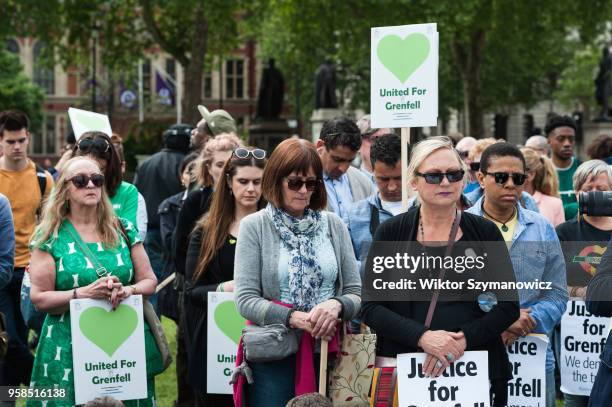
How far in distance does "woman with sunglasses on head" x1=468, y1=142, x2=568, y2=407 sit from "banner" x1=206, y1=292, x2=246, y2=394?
143 centimetres

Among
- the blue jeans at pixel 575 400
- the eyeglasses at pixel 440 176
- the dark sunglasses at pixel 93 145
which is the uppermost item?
the dark sunglasses at pixel 93 145

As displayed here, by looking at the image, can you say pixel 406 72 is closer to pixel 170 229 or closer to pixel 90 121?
pixel 170 229

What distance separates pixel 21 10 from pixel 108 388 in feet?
109

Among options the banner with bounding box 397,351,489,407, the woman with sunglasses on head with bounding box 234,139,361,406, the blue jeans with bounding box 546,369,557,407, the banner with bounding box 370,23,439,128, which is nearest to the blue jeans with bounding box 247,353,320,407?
the woman with sunglasses on head with bounding box 234,139,361,406

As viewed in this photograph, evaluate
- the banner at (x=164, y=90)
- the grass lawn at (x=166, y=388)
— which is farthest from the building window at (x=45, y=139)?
the grass lawn at (x=166, y=388)

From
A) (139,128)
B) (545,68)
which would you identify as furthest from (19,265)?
(545,68)

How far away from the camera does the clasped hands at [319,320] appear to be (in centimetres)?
514

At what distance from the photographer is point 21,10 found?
37156 millimetres

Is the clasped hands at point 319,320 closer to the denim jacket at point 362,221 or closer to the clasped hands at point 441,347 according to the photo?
the clasped hands at point 441,347

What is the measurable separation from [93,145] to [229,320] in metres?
1.71

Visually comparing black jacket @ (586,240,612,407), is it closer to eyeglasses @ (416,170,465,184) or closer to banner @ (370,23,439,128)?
eyeglasses @ (416,170,465,184)

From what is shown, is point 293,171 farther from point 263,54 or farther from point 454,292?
point 263,54

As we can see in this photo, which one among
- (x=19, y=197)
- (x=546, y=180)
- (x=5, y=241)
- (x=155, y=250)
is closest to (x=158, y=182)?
(x=155, y=250)

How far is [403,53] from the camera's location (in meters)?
6.40
